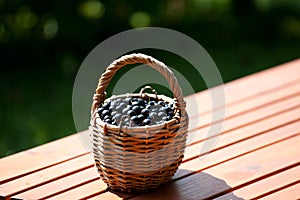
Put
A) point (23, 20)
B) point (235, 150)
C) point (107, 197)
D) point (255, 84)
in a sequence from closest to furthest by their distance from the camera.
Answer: point (107, 197) → point (235, 150) → point (255, 84) → point (23, 20)

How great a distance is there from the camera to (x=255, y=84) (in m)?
3.34

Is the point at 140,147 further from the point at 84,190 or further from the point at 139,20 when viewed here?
the point at 139,20

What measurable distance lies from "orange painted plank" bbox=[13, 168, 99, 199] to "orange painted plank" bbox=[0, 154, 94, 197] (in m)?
0.03

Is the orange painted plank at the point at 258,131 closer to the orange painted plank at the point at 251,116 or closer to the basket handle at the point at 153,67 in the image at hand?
the orange painted plank at the point at 251,116

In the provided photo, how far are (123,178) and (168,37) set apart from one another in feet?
8.51

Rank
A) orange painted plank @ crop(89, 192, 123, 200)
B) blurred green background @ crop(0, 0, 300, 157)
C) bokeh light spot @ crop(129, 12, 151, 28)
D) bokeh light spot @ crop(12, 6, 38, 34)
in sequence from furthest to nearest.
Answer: bokeh light spot @ crop(129, 12, 151, 28) < bokeh light spot @ crop(12, 6, 38, 34) < blurred green background @ crop(0, 0, 300, 157) < orange painted plank @ crop(89, 192, 123, 200)

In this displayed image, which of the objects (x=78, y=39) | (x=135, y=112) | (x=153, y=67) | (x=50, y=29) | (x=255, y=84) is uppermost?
(x=50, y=29)

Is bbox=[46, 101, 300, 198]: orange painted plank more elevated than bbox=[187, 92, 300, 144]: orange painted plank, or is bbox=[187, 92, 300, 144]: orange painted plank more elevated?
bbox=[187, 92, 300, 144]: orange painted plank

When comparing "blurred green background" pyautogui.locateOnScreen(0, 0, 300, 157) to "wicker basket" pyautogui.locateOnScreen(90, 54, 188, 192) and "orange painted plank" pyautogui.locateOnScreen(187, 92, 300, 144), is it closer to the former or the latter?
"orange painted plank" pyautogui.locateOnScreen(187, 92, 300, 144)

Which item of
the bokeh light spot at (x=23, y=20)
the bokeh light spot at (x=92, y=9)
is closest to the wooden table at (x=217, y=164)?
the bokeh light spot at (x=92, y=9)

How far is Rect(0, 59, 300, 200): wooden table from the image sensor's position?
237 centimetres

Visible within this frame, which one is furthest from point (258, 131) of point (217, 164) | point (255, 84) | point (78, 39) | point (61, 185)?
point (78, 39)

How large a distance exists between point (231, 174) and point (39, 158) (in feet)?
2.21

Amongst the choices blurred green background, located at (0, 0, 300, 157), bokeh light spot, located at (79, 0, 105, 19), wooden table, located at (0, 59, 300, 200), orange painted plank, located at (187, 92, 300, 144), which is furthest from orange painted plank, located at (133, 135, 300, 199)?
bokeh light spot, located at (79, 0, 105, 19)
